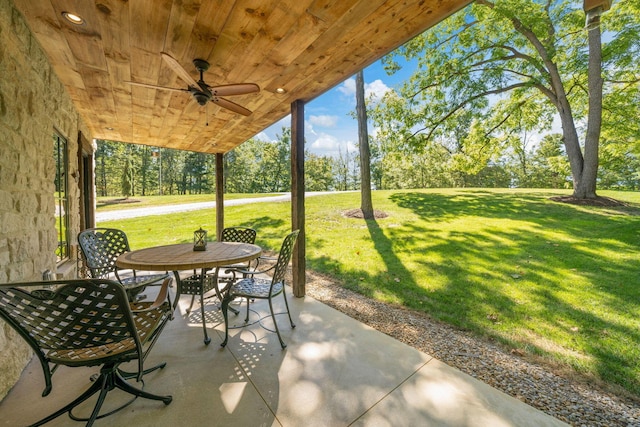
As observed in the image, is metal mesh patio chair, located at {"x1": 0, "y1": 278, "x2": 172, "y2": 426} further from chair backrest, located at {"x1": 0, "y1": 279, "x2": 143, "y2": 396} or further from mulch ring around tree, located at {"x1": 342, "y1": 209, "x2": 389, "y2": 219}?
mulch ring around tree, located at {"x1": 342, "y1": 209, "x2": 389, "y2": 219}

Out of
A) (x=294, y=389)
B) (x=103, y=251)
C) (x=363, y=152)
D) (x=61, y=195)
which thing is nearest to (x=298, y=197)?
(x=294, y=389)

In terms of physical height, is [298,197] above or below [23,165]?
below

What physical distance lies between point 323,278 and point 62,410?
2.99 meters

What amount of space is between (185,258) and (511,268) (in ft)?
13.9

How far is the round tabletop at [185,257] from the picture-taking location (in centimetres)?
197

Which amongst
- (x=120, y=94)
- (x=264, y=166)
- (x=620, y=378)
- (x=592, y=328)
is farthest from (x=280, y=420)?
(x=264, y=166)

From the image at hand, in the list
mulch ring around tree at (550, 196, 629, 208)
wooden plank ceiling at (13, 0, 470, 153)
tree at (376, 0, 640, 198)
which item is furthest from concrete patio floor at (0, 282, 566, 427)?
mulch ring around tree at (550, 196, 629, 208)

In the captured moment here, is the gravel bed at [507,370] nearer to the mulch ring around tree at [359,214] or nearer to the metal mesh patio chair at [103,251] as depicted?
the metal mesh patio chair at [103,251]

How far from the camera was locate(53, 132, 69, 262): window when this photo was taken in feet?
9.41

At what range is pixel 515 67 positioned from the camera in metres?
7.58

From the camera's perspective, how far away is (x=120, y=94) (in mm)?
2920

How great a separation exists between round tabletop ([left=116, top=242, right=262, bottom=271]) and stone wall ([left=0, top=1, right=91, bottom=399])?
590 millimetres

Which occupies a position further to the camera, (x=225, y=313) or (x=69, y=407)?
(x=225, y=313)

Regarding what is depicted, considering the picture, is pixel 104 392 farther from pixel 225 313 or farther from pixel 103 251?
pixel 103 251
